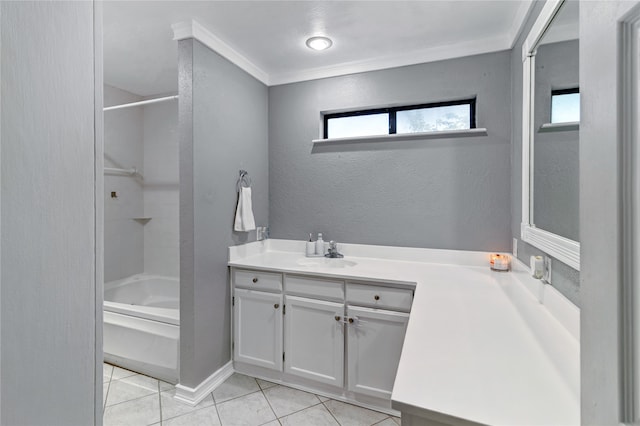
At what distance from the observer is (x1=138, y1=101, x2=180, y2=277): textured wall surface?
318 cm

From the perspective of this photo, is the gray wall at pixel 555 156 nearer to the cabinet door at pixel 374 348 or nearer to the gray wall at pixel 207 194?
the cabinet door at pixel 374 348

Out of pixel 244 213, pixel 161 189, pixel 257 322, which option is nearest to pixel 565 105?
pixel 244 213

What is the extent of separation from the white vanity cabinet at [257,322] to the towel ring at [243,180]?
26.3 inches

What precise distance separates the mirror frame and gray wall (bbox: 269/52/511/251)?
42cm

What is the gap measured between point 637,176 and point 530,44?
5.16ft

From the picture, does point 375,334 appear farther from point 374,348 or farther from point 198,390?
point 198,390

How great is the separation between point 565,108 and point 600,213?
97 centimetres

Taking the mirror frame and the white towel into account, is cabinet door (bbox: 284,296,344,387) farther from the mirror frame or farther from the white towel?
the mirror frame

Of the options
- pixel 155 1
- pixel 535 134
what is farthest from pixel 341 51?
A: pixel 535 134

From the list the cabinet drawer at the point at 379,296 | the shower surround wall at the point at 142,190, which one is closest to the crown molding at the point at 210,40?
the shower surround wall at the point at 142,190

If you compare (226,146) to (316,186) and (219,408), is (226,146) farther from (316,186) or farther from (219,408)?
(219,408)

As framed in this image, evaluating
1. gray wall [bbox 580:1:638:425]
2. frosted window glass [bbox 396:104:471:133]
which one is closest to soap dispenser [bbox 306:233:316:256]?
frosted window glass [bbox 396:104:471:133]

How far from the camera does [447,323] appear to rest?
113 centimetres

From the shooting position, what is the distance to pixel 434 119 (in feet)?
7.61
